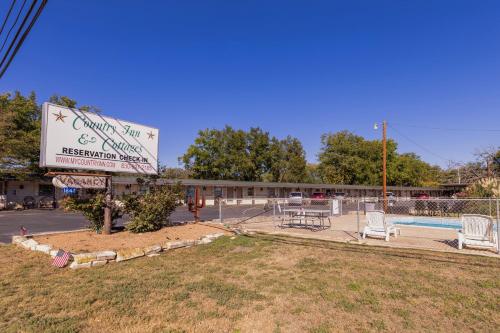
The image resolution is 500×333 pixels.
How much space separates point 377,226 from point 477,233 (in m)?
2.85

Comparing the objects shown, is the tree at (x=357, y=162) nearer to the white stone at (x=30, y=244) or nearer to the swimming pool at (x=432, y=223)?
the swimming pool at (x=432, y=223)

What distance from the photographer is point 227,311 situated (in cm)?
431

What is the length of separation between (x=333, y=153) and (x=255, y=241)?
58094mm

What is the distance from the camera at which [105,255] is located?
7.18 meters

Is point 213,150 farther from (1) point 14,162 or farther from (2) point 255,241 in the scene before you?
(2) point 255,241

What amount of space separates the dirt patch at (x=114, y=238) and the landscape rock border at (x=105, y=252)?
0.94 feet

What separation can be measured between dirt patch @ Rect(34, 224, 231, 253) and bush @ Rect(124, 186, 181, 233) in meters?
0.29

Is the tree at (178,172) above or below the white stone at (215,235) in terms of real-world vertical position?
above

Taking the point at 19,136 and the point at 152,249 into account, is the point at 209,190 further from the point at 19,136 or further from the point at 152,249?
the point at 152,249

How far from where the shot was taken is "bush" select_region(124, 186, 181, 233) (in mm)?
10180

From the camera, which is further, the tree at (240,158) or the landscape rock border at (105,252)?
the tree at (240,158)

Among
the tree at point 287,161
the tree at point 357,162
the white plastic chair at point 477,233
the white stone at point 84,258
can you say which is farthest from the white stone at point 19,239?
the tree at point 357,162

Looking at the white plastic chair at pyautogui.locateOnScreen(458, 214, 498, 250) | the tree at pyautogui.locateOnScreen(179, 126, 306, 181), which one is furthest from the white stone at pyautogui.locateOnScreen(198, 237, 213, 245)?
the tree at pyautogui.locateOnScreen(179, 126, 306, 181)

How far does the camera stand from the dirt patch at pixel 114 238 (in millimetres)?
8258
